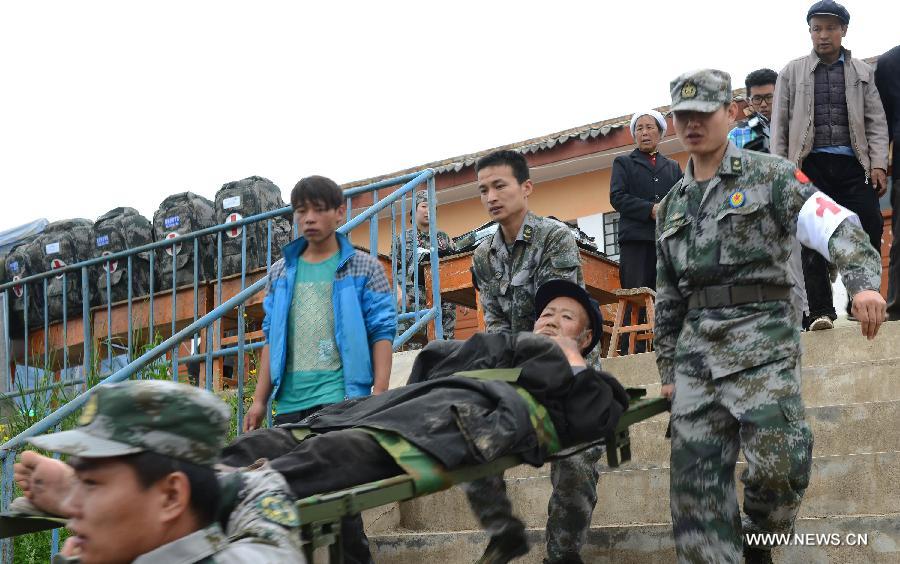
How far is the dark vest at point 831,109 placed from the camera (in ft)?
23.0

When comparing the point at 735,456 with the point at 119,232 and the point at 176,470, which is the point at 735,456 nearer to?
the point at 176,470

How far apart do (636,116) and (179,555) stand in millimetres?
6563

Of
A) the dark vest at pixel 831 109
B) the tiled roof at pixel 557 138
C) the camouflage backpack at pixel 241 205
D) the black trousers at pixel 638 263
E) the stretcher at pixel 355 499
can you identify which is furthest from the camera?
the tiled roof at pixel 557 138

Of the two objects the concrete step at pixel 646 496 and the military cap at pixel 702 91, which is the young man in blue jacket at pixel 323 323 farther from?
the military cap at pixel 702 91

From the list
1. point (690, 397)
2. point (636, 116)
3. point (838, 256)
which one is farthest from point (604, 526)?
point (636, 116)

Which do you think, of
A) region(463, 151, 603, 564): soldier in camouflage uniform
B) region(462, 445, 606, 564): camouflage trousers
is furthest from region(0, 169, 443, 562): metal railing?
region(462, 445, 606, 564): camouflage trousers

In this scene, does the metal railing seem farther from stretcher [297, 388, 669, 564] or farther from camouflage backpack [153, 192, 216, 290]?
stretcher [297, 388, 669, 564]

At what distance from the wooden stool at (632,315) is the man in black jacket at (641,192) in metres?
0.26

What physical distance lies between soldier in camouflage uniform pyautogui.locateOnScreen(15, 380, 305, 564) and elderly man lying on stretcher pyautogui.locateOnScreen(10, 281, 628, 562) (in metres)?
0.83

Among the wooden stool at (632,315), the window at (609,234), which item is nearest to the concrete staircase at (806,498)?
the wooden stool at (632,315)

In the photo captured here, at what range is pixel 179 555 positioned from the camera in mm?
2086

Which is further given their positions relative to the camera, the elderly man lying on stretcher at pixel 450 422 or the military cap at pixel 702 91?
the military cap at pixel 702 91

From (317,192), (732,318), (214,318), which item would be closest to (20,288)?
(214,318)

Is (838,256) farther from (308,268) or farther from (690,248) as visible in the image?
(308,268)
